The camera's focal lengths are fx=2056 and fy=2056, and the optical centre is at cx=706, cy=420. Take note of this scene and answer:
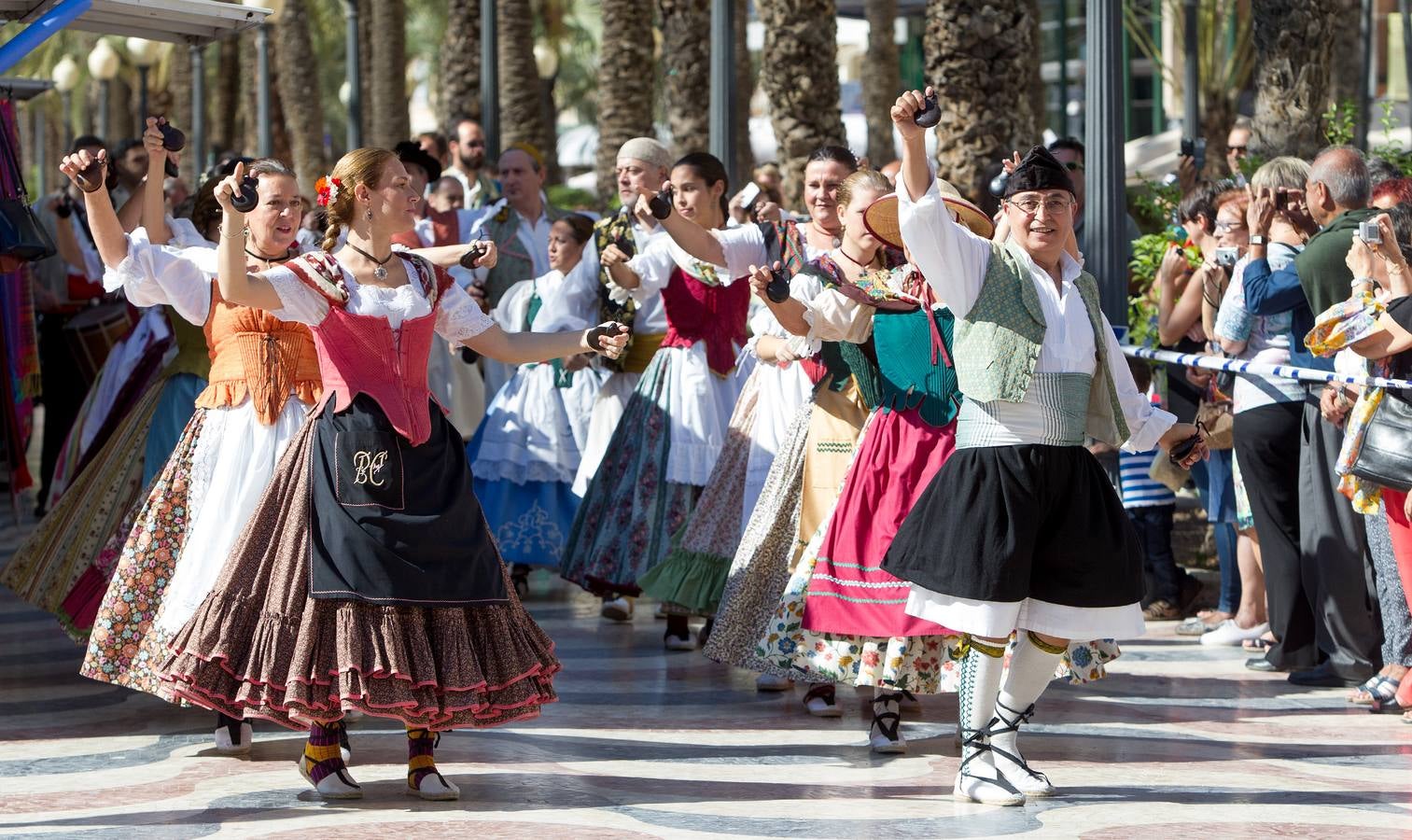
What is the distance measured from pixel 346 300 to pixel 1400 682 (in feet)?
12.9

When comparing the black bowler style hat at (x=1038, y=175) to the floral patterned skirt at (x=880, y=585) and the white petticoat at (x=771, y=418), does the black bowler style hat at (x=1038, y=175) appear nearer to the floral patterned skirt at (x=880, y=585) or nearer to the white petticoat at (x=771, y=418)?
the floral patterned skirt at (x=880, y=585)

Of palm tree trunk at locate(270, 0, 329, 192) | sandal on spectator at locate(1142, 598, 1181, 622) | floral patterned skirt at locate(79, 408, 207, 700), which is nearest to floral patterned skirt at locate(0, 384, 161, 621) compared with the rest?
floral patterned skirt at locate(79, 408, 207, 700)

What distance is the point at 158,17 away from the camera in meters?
7.29

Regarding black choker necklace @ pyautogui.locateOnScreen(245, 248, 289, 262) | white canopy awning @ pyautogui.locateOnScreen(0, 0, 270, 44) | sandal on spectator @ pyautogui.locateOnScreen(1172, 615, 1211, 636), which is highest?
white canopy awning @ pyautogui.locateOnScreen(0, 0, 270, 44)

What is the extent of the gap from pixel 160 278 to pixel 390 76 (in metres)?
19.6

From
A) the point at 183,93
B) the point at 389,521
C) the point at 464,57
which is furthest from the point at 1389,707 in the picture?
the point at 183,93

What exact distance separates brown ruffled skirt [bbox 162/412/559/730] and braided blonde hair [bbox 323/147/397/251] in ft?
2.34

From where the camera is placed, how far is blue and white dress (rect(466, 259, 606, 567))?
9977 mm

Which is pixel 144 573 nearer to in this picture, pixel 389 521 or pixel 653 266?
pixel 389 521

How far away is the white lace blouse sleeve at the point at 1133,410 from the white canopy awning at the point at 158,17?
3.24 meters

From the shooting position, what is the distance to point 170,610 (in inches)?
253

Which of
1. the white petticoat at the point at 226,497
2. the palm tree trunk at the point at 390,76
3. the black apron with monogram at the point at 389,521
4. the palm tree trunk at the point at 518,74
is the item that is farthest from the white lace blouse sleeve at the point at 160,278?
the palm tree trunk at the point at 390,76

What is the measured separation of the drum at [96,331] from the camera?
1245 cm

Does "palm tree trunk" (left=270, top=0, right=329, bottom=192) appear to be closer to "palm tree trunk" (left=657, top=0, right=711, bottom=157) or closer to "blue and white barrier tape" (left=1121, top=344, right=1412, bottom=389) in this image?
"palm tree trunk" (left=657, top=0, right=711, bottom=157)
